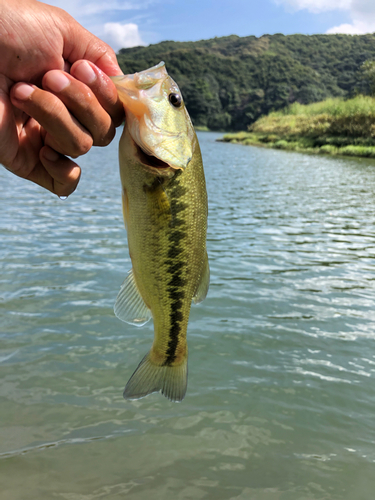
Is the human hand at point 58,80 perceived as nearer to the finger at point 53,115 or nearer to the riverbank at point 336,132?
the finger at point 53,115

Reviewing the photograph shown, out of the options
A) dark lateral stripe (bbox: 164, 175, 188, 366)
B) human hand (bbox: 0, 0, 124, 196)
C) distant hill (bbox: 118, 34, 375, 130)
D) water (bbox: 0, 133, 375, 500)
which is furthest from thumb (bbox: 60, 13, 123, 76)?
distant hill (bbox: 118, 34, 375, 130)

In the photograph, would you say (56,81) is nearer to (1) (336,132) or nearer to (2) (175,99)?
(2) (175,99)

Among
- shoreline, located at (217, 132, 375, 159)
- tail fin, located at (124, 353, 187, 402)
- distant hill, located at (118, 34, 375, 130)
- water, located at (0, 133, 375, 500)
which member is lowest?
water, located at (0, 133, 375, 500)

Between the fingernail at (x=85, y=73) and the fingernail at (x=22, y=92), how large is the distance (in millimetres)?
237

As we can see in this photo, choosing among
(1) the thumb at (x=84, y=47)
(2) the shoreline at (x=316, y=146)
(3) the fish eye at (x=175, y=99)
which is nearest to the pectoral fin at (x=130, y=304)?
(3) the fish eye at (x=175, y=99)

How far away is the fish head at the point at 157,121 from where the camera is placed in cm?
185

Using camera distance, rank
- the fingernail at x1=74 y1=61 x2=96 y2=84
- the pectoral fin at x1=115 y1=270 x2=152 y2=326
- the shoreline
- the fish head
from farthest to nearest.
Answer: the shoreline
the pectoral fin at x1=115 y1=270 x2=152 y2=326
the fingernail at x1=74 y1=61 x2=96 y2=84
the fish head

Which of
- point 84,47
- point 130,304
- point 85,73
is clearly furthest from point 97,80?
point 130,304

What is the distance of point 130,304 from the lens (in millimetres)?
2328

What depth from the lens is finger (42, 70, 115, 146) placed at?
1.92 metres

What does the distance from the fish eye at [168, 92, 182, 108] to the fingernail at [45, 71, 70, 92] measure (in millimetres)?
494

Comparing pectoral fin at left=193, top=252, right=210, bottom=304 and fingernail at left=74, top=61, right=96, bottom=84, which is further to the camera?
pectoral fin at left=193, top=252, right=210, bottom=304

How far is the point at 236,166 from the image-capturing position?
90.4 feet

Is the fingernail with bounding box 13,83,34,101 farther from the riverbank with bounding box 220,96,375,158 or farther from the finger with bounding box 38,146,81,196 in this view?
the riverbank with bounding box 220,96,375,158
